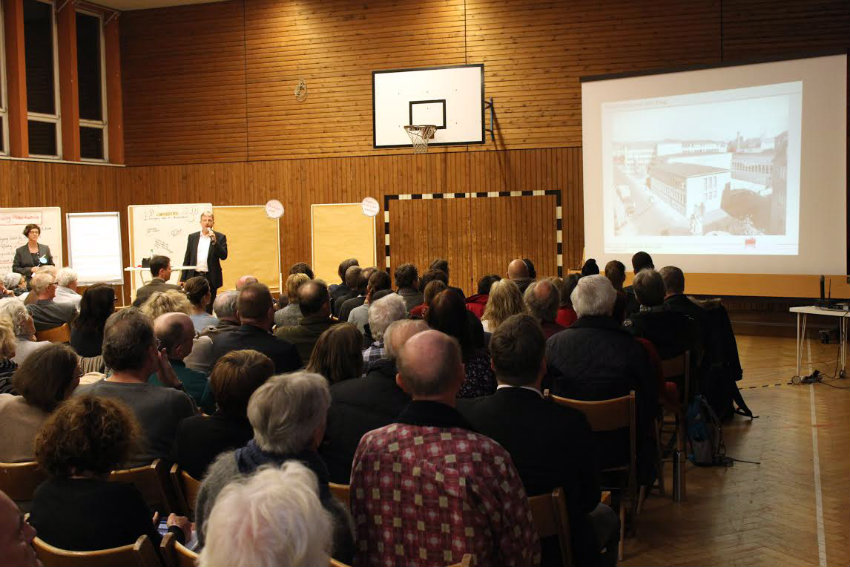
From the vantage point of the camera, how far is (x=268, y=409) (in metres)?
2.27

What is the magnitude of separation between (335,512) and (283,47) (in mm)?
13275

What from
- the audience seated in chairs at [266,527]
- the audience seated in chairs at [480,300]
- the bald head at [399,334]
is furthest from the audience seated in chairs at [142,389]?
the audience seated in chairs at [480,300]

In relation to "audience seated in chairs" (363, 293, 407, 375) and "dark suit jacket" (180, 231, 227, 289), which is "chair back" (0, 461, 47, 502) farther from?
"dark suit jacket" (180, 231, 227, 289)

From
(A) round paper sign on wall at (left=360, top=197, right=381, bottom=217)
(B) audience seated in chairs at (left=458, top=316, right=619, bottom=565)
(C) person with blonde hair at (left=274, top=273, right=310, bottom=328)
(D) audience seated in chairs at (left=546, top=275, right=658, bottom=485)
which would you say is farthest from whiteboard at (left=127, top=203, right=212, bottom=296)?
(B) audience seated in chairs at (left=458, top=316, right=619, bottom=565)

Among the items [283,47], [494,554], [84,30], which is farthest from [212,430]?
[84,30]

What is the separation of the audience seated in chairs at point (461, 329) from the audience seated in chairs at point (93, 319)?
2324 millimetres

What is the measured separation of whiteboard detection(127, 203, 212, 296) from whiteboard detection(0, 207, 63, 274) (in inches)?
44.1

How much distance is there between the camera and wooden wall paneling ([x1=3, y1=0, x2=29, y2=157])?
1282 cm

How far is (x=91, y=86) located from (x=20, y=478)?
13529mm

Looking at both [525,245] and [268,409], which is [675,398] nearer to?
[268,409]

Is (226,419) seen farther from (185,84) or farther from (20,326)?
(185,84)

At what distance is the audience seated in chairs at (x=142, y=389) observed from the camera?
3172 millimetres

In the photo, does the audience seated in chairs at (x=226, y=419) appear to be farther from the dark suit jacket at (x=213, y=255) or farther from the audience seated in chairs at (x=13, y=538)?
the dark suit jacket at (x=213, y=255)

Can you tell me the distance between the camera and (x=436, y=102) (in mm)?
13281
